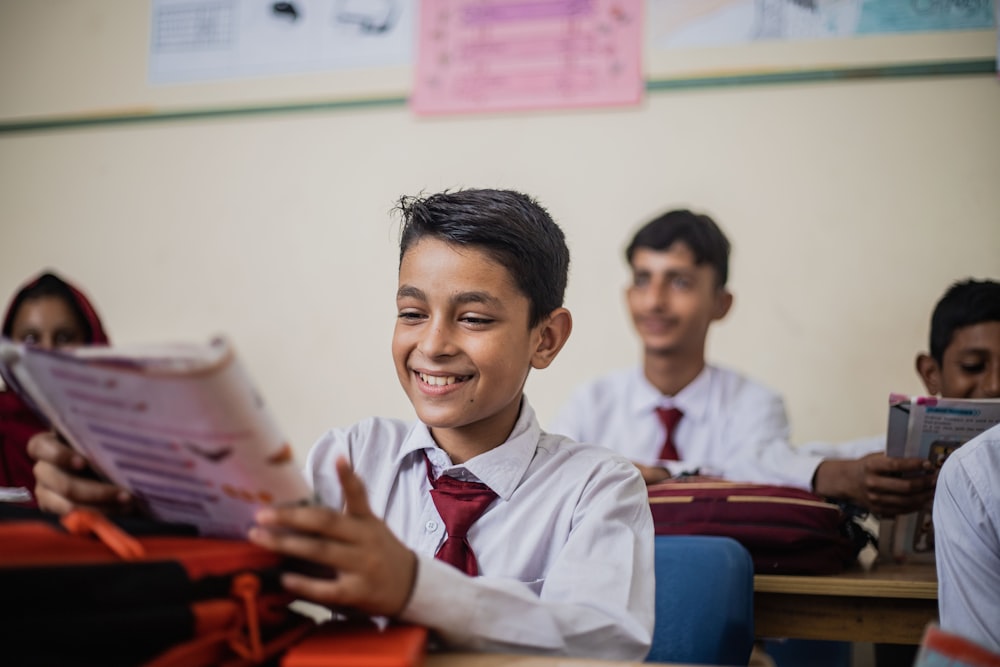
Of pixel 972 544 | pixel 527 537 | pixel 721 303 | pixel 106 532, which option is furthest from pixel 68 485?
pixel 721 303

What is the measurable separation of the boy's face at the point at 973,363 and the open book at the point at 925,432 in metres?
0.37

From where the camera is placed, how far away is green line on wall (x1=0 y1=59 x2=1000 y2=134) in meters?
2.57

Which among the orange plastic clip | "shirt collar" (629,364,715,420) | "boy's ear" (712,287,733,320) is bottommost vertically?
"shirt collar" (629,364,715,420)

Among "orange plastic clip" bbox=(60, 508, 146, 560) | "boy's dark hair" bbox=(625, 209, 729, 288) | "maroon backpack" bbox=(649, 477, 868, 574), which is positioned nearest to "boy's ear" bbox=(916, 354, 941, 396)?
"boy's dark hair" bbox=(625, 209, 729, 288)

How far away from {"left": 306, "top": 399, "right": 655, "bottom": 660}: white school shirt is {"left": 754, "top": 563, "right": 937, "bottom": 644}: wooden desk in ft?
1.74

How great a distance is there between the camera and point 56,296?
2.35m

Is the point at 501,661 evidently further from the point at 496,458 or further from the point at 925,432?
the point at 925,432

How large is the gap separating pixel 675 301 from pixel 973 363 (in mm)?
789

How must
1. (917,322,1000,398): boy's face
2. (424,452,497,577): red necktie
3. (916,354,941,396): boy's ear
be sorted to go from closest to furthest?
(424,452,497,577): red necktie
(917,322,1000,398): boy's face
(916,354,941,396): boy's ear

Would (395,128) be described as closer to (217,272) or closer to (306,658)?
(217,272)

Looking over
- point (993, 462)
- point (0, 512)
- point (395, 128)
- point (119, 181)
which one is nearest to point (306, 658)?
point (0, 512)

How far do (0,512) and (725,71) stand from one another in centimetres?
241

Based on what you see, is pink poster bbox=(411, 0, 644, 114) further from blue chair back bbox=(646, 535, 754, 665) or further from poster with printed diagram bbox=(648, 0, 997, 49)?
blue chair back bbox=(646, 535, 754, 665)

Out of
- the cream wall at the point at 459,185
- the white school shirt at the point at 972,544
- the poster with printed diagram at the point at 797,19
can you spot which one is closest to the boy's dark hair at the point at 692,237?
the cream wall at the point at 459,185
